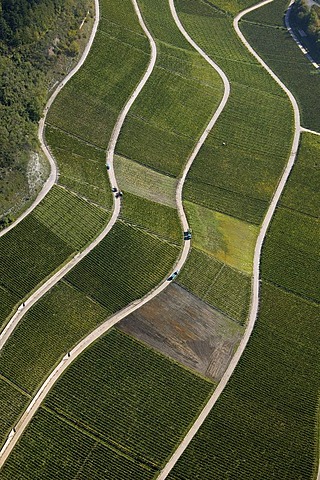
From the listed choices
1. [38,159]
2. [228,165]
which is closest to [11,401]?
[38,159]

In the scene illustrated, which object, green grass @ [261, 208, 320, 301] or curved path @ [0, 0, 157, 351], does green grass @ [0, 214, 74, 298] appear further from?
green grass @ [261, 208, 320, 301]

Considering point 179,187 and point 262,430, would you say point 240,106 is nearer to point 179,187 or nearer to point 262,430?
point 179,187

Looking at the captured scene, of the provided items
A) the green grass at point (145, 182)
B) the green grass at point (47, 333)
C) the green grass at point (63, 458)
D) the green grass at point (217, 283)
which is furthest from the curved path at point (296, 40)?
the green grass at point (63, 458)

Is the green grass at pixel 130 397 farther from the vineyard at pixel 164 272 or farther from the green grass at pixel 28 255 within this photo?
the green grass at pixel 28 255

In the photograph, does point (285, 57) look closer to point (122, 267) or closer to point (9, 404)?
point (122, 267)

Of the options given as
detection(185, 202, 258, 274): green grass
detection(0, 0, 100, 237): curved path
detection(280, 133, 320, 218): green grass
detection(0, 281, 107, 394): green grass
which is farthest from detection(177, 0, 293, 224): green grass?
detection(0, 281, 107, 394): green grass
